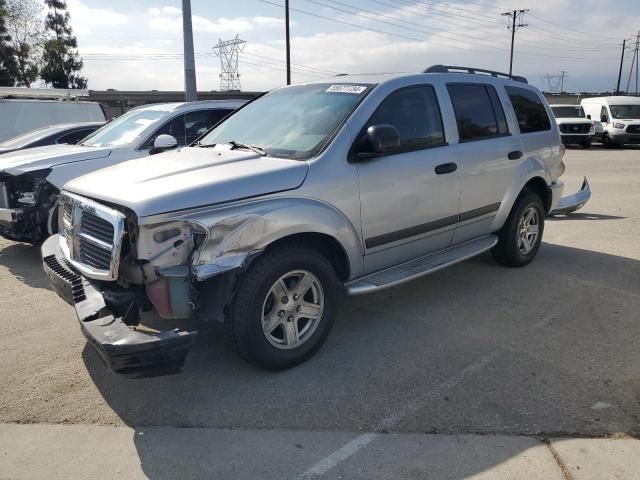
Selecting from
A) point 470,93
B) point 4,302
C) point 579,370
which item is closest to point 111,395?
point 4,302

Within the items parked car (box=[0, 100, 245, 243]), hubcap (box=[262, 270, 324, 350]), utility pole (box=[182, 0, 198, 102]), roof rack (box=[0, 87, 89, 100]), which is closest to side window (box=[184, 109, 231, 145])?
parked car (box=[0, 100, 245, 243])

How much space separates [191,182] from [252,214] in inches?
16.8

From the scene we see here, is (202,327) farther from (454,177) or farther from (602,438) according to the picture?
(602,438)

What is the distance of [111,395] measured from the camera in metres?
3.43

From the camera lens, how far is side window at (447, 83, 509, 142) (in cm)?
483

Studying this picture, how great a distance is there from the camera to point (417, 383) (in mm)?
3496

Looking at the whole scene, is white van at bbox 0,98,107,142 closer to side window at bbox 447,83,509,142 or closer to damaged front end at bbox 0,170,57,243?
damaged front end at bbox 0,170,57,243

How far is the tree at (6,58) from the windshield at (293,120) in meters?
36.1

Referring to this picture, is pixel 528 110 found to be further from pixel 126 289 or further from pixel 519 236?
pixel 126 289

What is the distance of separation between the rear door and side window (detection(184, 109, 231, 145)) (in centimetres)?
389

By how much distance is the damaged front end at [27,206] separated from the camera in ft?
19.7

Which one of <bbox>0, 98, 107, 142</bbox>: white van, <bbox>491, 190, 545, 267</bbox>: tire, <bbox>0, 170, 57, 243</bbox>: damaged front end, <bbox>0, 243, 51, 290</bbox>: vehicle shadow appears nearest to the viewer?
<bbox>491, 190, 545, 267</bbox>: tire

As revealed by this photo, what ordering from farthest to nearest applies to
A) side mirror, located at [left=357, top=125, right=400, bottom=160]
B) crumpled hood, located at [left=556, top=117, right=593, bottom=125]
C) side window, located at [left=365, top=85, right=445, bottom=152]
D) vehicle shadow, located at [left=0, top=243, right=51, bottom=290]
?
crumpled hood, located at [left=556, top=117, right=593, bottom=125] → vehicle shadow, located at [left=0, top=243, right=51, bottom=290] → side window, located at [left=365, top=85, right=445, bottom=152] → side mirror, located at [left=357, top=125, right=400, bottom=160]

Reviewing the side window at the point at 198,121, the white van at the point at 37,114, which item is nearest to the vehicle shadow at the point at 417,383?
the side window at the point at 198,121
